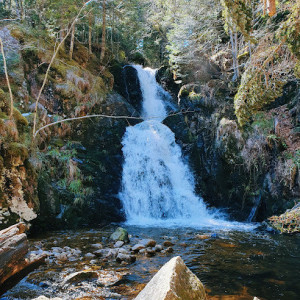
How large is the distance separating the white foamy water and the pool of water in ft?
6.79

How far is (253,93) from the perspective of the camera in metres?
4.93

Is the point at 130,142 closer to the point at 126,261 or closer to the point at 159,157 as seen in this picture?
the point at 159,157

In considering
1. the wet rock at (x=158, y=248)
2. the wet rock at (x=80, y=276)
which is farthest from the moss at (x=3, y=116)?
the wet rock at (x=158, y=248)

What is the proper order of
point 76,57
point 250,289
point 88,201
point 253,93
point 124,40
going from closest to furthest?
point 250,289 < point 253,93 < point 88,201 < point 76,57 < point 124,40

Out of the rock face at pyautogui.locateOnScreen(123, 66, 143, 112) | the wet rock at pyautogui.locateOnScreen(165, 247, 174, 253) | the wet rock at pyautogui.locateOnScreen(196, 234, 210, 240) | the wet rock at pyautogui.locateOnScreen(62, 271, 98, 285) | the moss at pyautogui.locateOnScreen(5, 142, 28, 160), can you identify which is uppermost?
the rock face at pyautogui.locateOnScreen(123, 66, 143, 112)

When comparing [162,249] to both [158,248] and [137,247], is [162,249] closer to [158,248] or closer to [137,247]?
[158,248]

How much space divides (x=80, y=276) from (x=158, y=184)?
7.47m

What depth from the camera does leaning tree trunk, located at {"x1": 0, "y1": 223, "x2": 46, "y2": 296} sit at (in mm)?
3443

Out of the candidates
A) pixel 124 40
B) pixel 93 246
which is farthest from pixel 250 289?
pixel 124 40

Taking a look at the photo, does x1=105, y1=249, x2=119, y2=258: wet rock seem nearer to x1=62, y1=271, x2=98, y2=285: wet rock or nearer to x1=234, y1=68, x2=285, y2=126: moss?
x1=62, y1=271, x2=98, y2=285: wet rock

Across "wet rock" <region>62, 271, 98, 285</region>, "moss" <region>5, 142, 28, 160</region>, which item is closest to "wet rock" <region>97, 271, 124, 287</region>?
"wet rock" <region>62, 271, 98, 285</region>

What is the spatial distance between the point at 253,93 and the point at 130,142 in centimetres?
907

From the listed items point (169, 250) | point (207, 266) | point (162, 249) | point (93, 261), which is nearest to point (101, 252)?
point (93, 261)

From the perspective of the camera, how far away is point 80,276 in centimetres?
471
